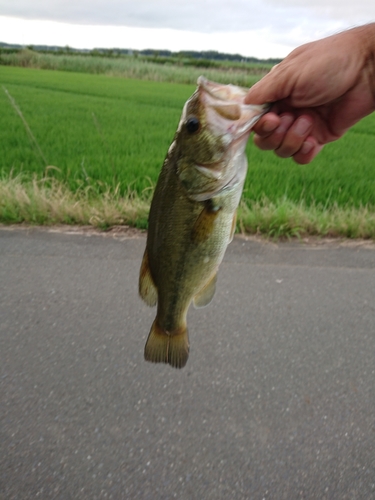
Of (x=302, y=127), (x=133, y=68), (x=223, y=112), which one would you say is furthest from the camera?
(x=133, y=68)

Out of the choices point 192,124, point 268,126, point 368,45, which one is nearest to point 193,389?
point 268,126

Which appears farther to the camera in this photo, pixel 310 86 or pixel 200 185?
pixel 310 86

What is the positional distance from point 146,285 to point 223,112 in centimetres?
58

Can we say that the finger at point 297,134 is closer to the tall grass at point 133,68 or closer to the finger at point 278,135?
the finger at point 278,135

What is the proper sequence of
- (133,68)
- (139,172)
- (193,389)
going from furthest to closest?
1. (133,68)
2. (139,172)
3. (193,389)

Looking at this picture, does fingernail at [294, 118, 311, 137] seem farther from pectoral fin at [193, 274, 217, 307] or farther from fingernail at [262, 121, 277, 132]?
pectoral fin at [193, 274, 217, 307]

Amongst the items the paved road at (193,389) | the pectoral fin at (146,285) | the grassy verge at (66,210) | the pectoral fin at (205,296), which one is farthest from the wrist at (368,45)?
the grassy verge at (66,210)

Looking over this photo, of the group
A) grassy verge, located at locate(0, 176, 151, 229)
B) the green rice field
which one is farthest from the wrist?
grassy verge, located at locate(0, 176, 151, 229)

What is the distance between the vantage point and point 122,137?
7398 mm

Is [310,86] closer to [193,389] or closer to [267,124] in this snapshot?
[267,124]

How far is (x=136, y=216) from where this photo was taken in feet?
13.5

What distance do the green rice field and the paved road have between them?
742 mm

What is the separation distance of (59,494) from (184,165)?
159cm

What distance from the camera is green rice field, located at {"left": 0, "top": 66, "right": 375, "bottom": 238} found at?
4.16 metres
